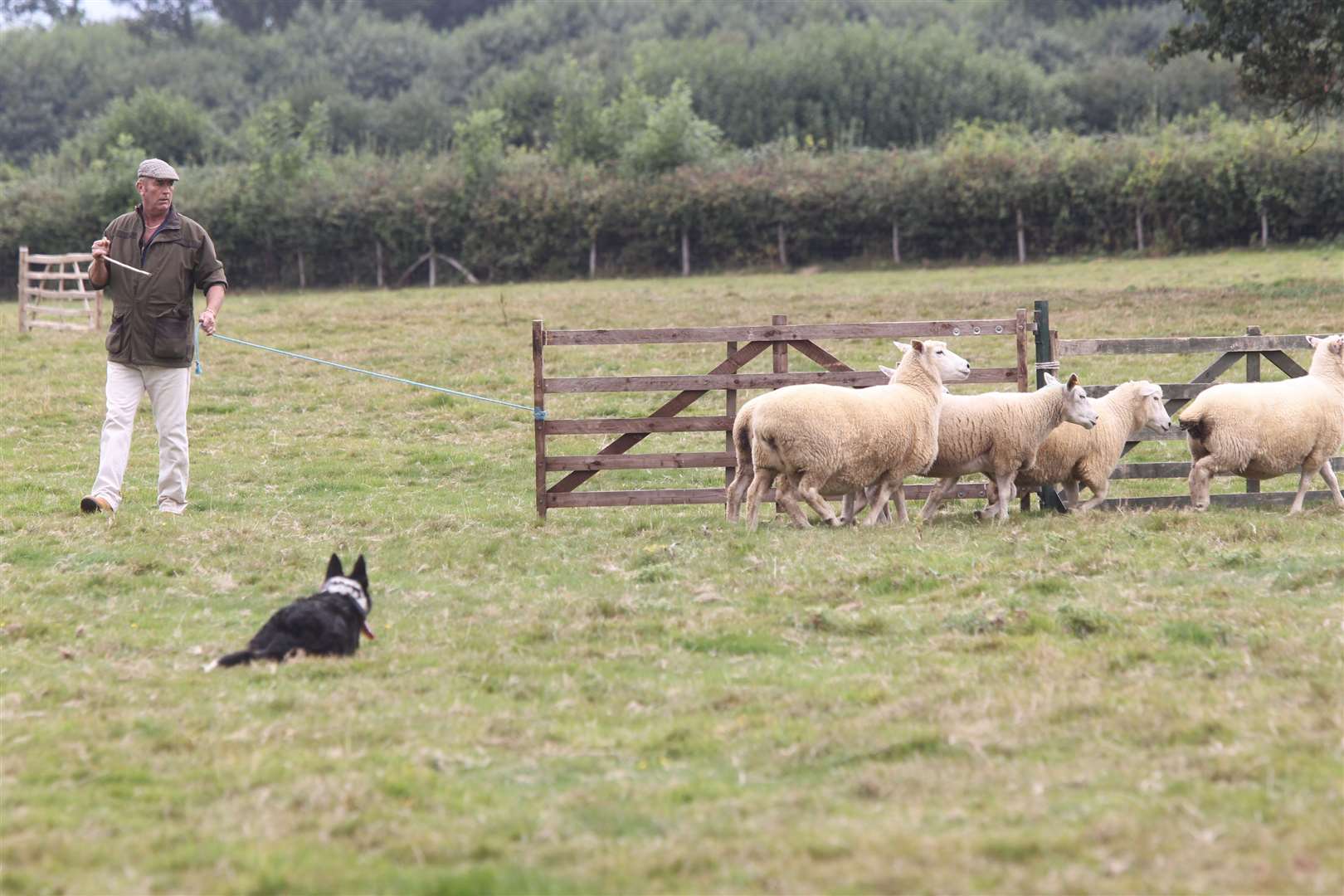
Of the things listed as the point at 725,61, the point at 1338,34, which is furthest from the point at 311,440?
the point at 725,61

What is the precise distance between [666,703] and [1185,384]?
816 cm

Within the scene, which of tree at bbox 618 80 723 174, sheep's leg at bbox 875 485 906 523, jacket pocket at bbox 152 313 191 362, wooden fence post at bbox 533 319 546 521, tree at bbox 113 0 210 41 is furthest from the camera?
tree at bbox 113 0 210 41

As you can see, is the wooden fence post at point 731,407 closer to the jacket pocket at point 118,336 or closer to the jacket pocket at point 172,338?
the jacket pocket at point 172,338

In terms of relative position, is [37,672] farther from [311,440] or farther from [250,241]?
[250,241]

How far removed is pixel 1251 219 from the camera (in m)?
Answer: 41.0

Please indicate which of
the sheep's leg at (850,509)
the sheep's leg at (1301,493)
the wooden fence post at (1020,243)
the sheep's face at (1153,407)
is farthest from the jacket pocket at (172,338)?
the wooden fence post at (1020,243)

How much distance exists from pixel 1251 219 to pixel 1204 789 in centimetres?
3925

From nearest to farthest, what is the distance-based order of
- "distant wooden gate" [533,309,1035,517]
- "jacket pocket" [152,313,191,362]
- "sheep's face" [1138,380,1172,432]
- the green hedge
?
"jacket pocket" [152,313,191,362] < "distant wooden gate" [533,309,1035,517] < "sheep's face" [1138,380,1172,432] < the green hedge

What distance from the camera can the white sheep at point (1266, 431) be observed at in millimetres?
12461

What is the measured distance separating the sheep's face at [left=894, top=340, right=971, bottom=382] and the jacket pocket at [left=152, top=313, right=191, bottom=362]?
6013 millimetres

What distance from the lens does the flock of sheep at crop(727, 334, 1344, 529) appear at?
11961 mm

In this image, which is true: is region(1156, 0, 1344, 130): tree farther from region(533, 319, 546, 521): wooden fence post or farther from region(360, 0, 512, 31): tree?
region(360, 0, 512, 31): tree

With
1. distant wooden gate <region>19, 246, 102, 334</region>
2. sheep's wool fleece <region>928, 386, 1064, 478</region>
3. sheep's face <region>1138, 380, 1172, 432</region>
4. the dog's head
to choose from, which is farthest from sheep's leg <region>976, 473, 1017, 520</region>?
distant wooden gate <region>19, 246, 102, 334</region>

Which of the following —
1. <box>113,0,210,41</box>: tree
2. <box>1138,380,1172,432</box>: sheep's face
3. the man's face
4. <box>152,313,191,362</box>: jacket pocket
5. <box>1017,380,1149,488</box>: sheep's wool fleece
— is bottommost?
<box>1017,380,1149,488</box>: sheep's wool fleece
